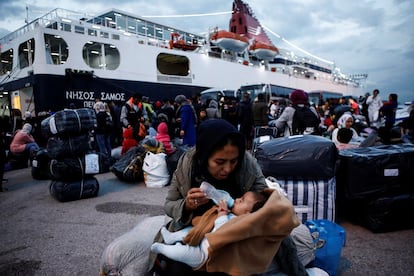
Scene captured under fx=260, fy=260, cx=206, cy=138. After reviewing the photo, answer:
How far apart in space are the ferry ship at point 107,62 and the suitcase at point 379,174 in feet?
34.8

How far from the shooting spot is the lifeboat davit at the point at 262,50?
2116 centimetres

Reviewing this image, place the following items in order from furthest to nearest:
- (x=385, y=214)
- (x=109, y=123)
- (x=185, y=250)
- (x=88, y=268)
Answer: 1. (x=109, y=123)
2. (x=385, y=214)
3. (x=88, y=268)
4. (x=185, y=250)

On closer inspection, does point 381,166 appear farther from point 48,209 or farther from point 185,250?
point 48,209

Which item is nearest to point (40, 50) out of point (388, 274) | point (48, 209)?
point (48, 209)

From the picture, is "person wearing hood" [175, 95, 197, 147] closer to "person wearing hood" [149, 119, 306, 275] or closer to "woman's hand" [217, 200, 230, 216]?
"person wearing hood" [149, 119, 306, 275]

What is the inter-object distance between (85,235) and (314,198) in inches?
94.9

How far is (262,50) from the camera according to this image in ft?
69.7

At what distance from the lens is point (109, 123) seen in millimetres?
6676

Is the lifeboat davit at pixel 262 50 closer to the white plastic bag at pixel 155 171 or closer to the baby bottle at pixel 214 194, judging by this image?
the white plastic bag at pixel 155 171

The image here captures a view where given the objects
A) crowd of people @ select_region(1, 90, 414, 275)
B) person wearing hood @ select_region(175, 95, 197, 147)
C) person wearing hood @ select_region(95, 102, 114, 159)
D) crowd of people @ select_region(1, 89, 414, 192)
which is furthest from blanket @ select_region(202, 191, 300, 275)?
person wearing hood @ select_region(95, 102, 114, 159)

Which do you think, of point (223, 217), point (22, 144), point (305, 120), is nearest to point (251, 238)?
point (223, 217)

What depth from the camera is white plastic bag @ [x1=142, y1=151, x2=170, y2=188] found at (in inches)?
184

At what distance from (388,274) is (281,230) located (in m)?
1.46

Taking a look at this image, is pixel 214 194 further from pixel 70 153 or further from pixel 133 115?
pixel 133 115
